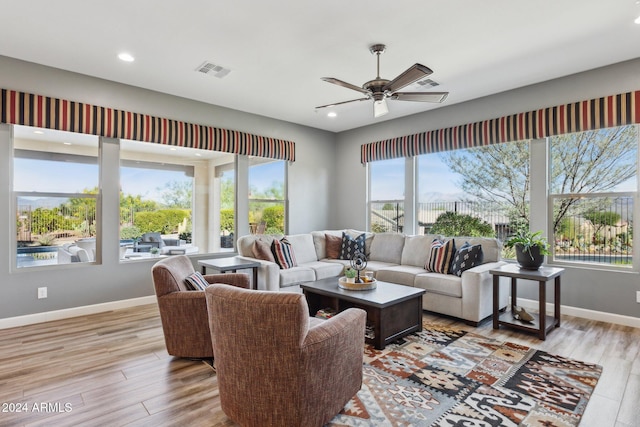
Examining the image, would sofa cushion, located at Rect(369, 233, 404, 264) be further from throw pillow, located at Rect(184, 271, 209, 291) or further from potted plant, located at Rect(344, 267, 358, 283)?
throw pillow, located at Rect(184, 271, 209, 291)

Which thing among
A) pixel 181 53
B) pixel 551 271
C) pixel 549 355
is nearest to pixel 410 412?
pixel 549 355

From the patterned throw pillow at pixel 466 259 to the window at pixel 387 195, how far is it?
1.84 meters

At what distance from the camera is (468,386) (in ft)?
8.05

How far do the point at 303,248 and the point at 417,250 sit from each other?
1.68 meters

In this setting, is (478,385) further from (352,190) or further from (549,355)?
(352,190)

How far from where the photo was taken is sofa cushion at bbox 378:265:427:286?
171 inches

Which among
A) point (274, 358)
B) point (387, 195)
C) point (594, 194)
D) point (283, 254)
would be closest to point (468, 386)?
point (274, 358)

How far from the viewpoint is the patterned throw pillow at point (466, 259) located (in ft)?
13.3

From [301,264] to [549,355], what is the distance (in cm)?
309

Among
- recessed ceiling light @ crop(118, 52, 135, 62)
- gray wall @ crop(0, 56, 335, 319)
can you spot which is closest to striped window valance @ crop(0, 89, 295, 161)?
gray wall @ crop(0, 56, 335, 319)

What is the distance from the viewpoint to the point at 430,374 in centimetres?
263

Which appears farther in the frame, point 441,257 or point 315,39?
point 441,257

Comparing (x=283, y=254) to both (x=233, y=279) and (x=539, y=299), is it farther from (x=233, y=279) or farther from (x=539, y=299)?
(x=539, y=299)

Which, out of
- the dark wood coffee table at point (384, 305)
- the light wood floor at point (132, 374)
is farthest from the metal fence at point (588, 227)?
the dark wood coffee table at point (384, 305)
